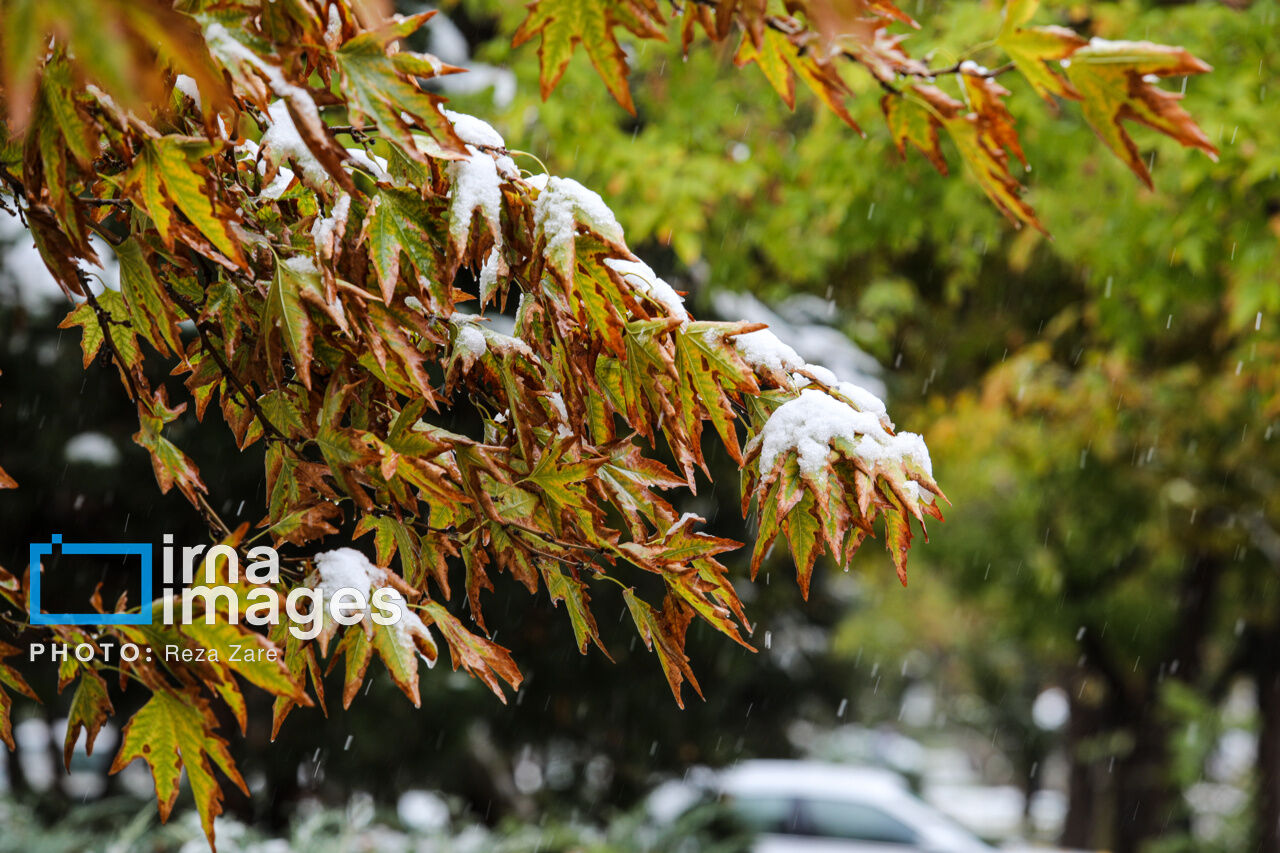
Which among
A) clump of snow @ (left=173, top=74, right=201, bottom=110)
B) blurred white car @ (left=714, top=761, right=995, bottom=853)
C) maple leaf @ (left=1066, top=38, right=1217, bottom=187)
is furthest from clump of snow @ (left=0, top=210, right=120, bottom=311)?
blurred white car @ (left=714, top=761, right=995, bottom=853)

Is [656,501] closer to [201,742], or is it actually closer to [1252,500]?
[201,742]

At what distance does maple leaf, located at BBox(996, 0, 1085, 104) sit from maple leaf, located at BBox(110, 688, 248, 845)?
1.19m

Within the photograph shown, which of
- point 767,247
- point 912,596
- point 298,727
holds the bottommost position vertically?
point 912,596

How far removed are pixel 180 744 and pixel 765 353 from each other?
0.91 meters

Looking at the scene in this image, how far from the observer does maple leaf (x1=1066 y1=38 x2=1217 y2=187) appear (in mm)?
1079

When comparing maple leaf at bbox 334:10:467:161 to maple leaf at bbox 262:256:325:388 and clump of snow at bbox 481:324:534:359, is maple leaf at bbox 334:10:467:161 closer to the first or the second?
maple leaf at bbox 262:256:325:388

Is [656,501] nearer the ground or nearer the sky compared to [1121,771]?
nearer the sky

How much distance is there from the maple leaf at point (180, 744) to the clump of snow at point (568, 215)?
2.31ft

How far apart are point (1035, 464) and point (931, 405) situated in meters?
1.25

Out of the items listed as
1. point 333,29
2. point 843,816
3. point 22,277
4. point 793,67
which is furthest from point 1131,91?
point 843,816

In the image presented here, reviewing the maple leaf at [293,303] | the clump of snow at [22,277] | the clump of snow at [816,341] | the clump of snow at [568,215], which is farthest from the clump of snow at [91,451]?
the clump of snow at [568,215]

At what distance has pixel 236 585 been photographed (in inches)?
49.2

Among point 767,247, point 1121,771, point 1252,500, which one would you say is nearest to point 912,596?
point 1121,771

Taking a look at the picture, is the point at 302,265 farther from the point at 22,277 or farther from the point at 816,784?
the point at 816,784
